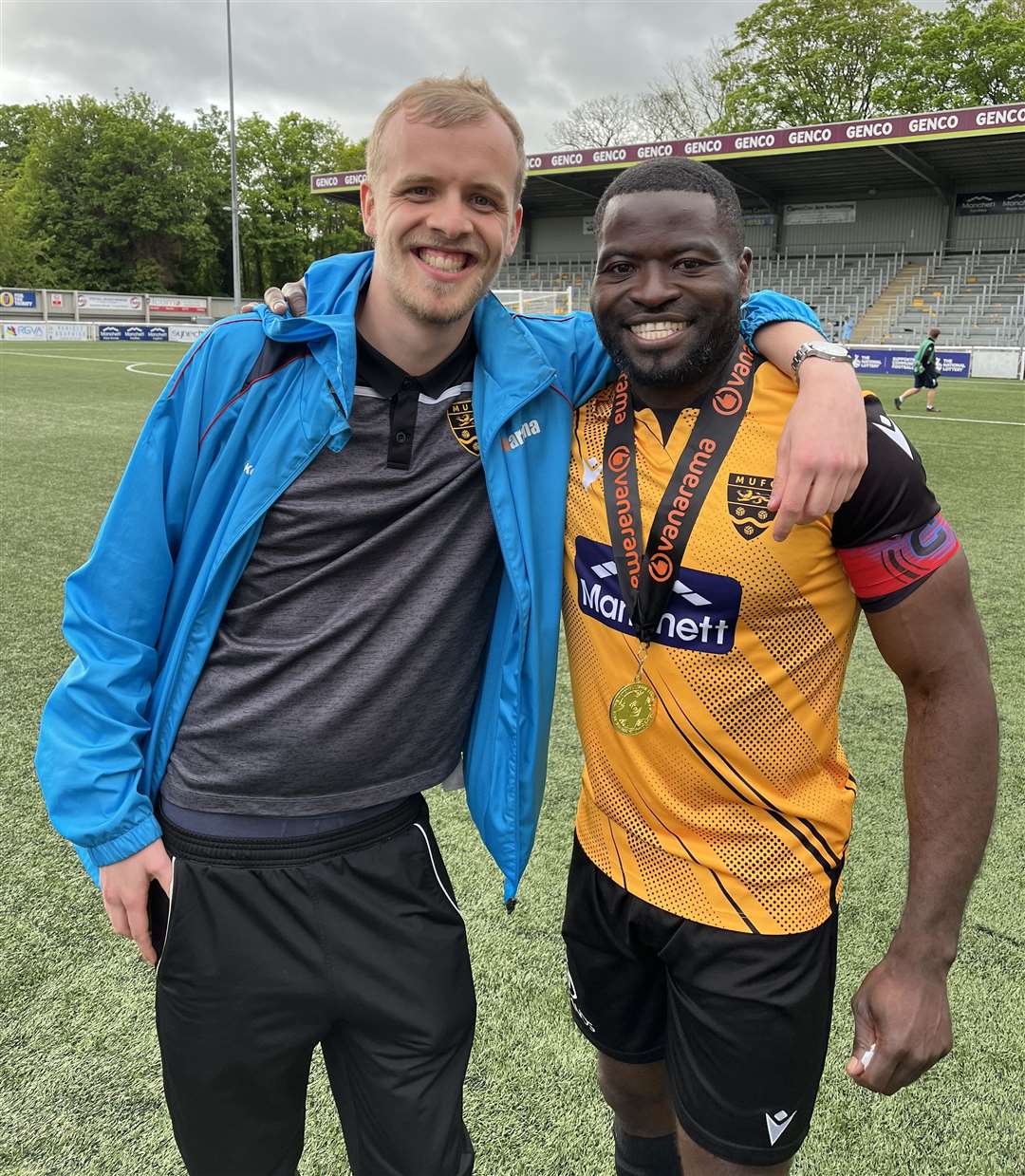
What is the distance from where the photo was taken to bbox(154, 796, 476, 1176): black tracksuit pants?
5.77 feet

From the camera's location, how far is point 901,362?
92.6 feet

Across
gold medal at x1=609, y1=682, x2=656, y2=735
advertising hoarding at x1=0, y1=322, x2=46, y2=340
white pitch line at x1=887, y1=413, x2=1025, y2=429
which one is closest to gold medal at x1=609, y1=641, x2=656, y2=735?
gold medal at x1=609, y1=682, x2=656, y2=735

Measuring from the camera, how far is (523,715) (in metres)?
1.97

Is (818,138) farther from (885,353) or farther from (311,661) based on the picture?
(311,661)

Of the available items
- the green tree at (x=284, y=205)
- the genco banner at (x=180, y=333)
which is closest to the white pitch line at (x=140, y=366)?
the genco banner at (x=180, y=333)

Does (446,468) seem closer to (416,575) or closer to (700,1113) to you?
(416,575)

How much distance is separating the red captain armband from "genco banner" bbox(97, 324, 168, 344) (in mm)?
43451

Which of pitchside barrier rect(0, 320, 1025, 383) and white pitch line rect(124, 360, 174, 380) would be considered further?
pitchside barrier rect(0, 320, 1025, 383)

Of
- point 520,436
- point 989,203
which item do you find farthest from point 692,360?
point 989,203

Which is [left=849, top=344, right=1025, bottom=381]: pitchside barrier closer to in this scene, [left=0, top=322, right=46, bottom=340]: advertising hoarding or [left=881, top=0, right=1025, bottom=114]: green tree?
[left=881, top=0, right=1025, bottom=114]: green tree

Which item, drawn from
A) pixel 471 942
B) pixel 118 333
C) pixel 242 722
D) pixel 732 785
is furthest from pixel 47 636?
pixel 118 333

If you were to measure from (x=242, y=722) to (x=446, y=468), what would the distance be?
2.12ft

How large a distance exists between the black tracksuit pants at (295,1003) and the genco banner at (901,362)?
1128 inches

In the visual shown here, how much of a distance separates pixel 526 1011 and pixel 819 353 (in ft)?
Answer: 6.68
